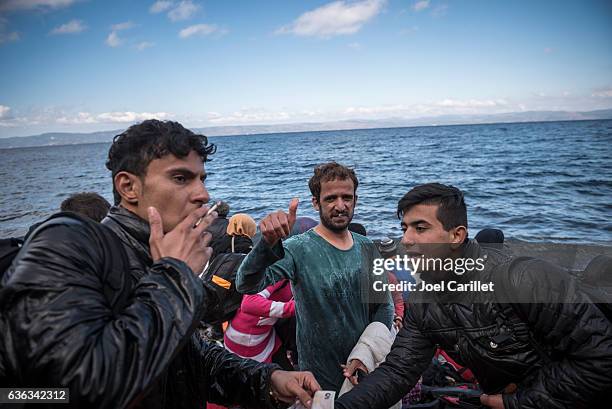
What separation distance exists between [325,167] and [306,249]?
0.93 metres

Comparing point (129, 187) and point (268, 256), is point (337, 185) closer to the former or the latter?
point (268, 256)

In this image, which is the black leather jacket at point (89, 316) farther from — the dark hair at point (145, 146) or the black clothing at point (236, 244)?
the black clothing at point (236, 244)

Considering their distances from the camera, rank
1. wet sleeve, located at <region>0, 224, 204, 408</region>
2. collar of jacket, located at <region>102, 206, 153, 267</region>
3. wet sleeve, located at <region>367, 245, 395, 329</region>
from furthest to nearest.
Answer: wet sleeve, located at <region>367, 245, 395, 329</region>, collar of jacket, located at <region>102, 206, 153, 267</region>, wet sleeve, located at <region>0, 224, 204, 408</region>

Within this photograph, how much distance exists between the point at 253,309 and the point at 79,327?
9.89ft

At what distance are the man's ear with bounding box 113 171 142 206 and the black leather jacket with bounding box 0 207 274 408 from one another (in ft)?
1.16

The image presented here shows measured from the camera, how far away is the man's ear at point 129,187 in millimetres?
1714

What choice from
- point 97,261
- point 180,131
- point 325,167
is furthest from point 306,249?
point 97,261

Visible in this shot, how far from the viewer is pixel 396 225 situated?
15.3 meters

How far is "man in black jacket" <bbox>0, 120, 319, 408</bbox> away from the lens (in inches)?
41.1

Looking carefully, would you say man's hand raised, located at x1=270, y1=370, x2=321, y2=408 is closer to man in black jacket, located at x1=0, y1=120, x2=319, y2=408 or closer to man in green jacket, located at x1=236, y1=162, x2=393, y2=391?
man in black jacket, located at x1=0, y1=120, x2=319, y2=408

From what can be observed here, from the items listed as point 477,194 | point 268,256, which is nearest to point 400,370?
point 268,256

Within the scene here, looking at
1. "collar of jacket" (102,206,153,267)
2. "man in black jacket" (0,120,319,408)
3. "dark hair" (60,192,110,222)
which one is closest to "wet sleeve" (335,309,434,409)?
"man in black jacket" (0,120,319,408)

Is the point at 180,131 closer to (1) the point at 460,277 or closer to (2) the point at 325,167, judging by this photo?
(1) the point at 460,277

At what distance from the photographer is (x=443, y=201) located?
2748 mm
